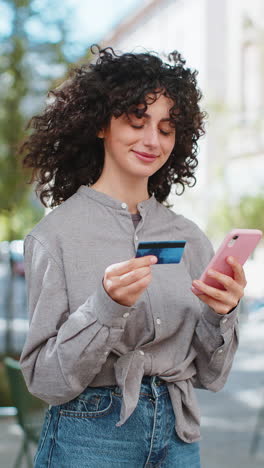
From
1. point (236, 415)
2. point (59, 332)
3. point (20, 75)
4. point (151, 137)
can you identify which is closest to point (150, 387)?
point (59, 332)

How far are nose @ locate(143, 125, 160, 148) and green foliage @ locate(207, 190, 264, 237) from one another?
11.9 metres

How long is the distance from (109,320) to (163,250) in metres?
0.17

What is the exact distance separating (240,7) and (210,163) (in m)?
3.66

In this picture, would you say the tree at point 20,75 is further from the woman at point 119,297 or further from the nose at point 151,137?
the nose at point 151,137

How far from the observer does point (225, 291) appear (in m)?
1.66

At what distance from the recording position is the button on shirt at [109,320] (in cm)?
158

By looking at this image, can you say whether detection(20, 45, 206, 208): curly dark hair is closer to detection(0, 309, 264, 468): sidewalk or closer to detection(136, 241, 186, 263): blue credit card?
detection(136, 241, 186, 263): blue credit card

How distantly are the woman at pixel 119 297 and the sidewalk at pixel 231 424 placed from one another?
2451 millimetres

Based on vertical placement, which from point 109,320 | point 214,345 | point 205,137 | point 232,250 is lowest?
point 214,345

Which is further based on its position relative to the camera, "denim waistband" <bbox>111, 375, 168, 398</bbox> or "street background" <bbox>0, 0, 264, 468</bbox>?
"street background" <bbox>0, 0, 264, 468</bbox>

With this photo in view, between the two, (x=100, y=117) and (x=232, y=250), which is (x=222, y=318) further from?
(x=100, y=117)

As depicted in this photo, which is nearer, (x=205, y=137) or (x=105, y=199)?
(x=105, y=199)

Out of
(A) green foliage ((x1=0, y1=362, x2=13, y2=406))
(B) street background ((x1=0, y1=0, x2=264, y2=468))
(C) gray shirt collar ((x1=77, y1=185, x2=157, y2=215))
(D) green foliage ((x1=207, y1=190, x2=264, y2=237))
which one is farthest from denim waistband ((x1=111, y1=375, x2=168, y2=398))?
(D) green foliage ((x1=207, y1=190, x2=264, y2=237))

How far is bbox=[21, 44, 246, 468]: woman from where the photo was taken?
1.62m
